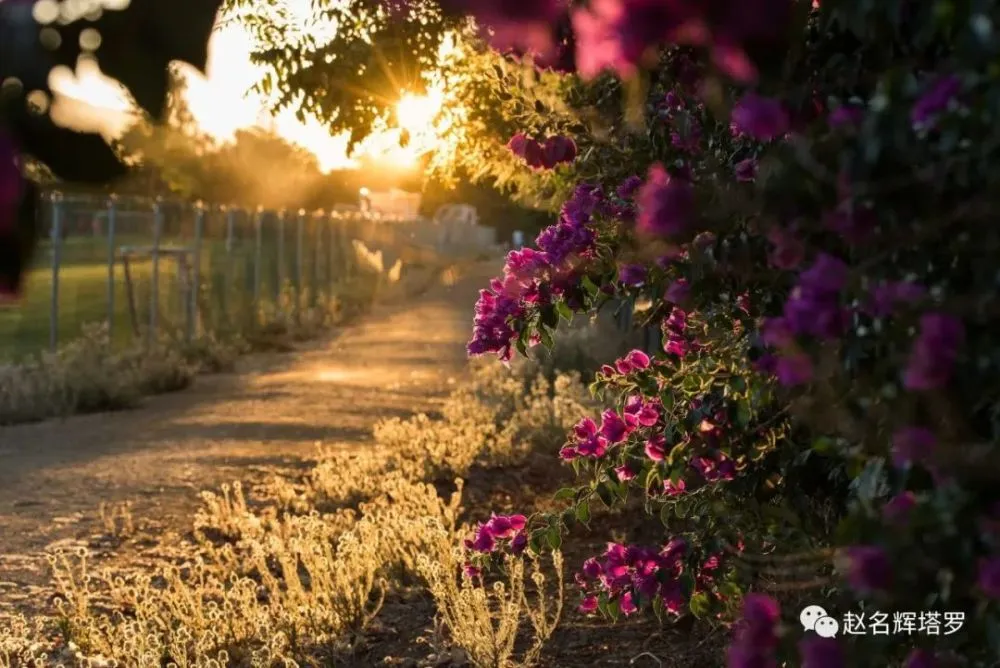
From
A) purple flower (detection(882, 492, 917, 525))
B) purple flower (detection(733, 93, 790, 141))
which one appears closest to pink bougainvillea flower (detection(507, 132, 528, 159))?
purple flower (detection(733, 93, 790, 141))

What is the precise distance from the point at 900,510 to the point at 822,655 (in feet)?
0.73

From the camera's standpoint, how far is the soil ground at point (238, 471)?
4.84m

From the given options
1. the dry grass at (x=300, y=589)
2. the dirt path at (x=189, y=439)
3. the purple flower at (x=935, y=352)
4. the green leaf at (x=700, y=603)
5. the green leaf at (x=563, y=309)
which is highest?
the purple flower at (x=935, y=352)

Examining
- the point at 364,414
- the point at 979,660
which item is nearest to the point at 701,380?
the point at 979,660

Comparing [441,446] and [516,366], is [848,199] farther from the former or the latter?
[516,366]

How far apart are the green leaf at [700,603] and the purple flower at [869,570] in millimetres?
2035

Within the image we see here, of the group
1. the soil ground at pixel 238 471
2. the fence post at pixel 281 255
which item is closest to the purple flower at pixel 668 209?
the soil ground at pixel 238 471

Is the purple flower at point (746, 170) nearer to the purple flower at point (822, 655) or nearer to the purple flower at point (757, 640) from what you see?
the purple flower at point (757, 640)

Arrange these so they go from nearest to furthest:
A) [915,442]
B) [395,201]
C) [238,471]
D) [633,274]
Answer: [915,442] → [633,274] → [238,471] → [395,201]

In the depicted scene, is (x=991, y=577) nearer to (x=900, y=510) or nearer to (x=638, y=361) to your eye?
(x=900, y=510)

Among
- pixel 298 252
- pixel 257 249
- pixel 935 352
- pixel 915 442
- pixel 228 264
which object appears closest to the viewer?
pixel 935 352

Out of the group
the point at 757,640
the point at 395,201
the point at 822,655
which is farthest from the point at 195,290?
the point at 395,201

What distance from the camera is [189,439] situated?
1002 centimetres

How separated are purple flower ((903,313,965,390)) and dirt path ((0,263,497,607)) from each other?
4.76 meters
